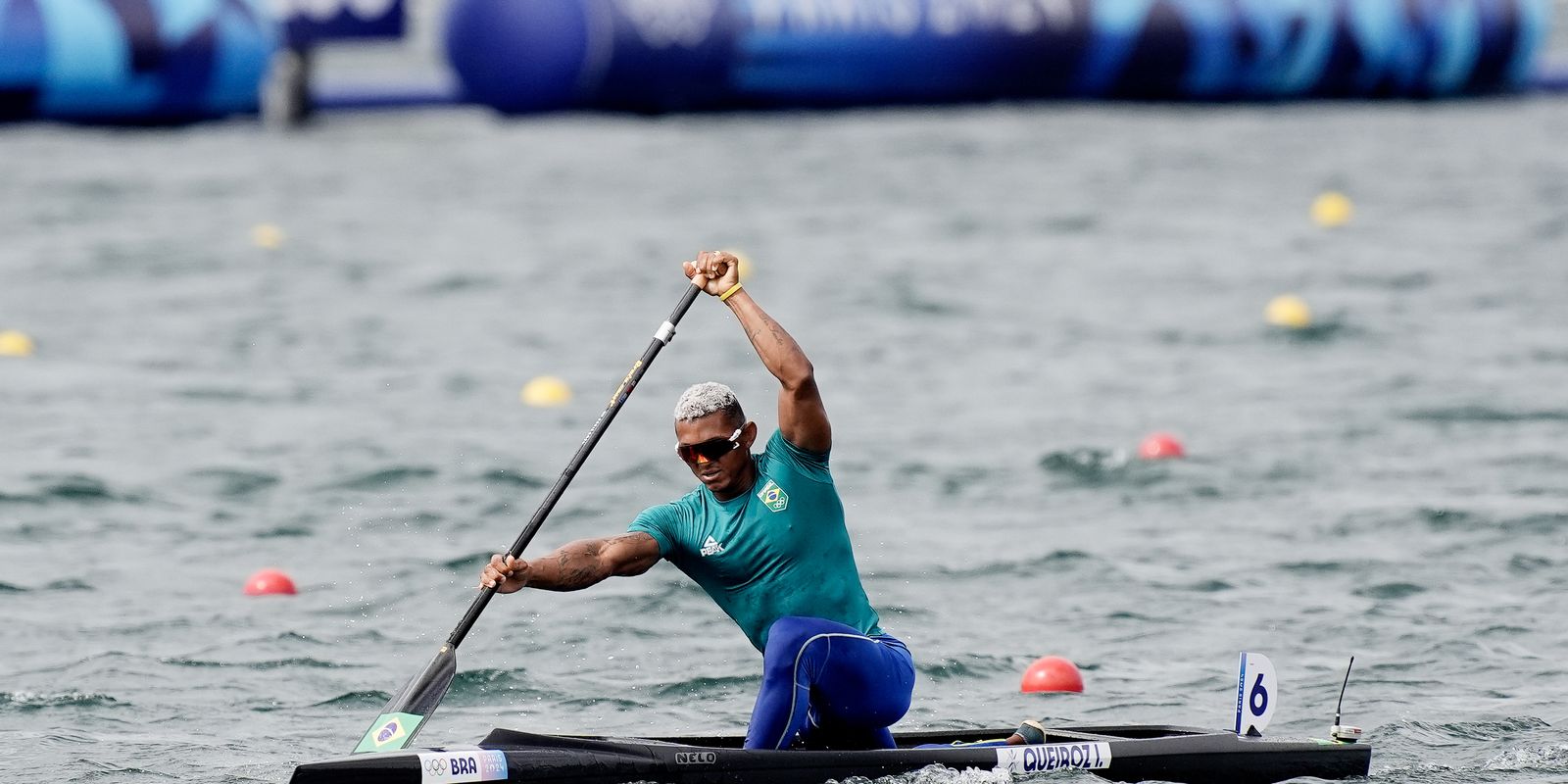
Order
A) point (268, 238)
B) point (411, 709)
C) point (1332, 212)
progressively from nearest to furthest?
point (411, 709), point (268, 238), point (1332, 212)

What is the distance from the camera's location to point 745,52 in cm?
2705

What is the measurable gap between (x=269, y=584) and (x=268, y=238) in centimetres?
1125

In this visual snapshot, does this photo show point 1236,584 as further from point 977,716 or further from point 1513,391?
point 1513,391

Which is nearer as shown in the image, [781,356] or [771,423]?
[781,356]

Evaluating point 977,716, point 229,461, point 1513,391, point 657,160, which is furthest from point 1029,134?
point 977,716

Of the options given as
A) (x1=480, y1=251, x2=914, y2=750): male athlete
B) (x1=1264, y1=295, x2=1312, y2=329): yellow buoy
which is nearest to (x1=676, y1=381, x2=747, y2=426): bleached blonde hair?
(x1=480, y1=251, x2=914, y2=750): male athlete

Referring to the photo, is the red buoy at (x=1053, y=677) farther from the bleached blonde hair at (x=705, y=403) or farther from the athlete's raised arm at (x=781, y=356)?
the bleached blonde hair at (x=705, y=403)

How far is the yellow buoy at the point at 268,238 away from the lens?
72.4 feet

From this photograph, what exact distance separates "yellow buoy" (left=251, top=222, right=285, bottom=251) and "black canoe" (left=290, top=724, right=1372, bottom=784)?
49.0 feet

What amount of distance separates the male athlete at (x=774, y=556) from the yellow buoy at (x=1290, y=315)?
1136 centimetres

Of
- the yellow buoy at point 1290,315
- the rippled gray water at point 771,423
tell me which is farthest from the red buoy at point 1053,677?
the yellow buoy at point 1290,315

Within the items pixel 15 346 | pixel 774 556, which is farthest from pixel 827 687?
pixel 15 346

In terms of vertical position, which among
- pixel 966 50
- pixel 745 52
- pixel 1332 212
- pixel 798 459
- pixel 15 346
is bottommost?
pixel 15 346

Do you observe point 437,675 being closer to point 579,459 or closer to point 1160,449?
point 579,459
